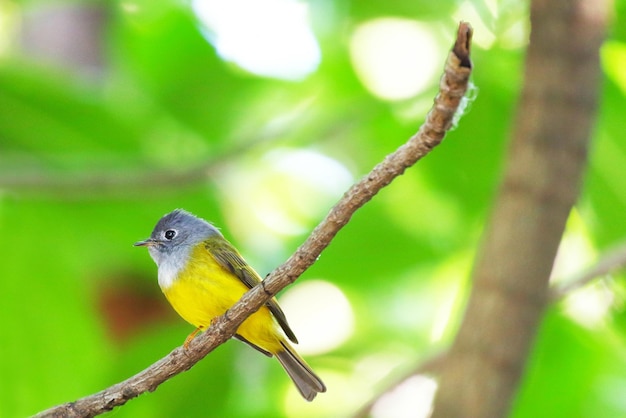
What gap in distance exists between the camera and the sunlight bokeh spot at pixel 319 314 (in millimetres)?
3525

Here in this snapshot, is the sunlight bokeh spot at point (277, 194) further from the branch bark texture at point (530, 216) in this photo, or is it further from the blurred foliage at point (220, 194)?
the branch bark texture at point (530, 216)

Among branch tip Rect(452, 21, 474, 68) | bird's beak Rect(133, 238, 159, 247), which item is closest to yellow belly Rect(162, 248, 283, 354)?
bird's beak Rect(133, 238, 159, 247)

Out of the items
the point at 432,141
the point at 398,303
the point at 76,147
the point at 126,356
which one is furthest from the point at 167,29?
the point at 432,141

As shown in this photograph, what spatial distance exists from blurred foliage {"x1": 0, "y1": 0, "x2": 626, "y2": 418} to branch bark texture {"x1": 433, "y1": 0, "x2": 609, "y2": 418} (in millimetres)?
864

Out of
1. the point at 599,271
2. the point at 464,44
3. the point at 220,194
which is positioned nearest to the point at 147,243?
the point at 220,194

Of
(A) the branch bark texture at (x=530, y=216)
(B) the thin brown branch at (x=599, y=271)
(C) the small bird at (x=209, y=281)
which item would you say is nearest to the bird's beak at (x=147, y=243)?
(C) the small bird at (x=209, y=281)

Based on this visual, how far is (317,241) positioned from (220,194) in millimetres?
2070

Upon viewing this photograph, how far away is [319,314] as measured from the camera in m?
3.74

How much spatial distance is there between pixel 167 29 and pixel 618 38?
65.7 inches

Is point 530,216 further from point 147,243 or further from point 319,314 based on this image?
point 319,314

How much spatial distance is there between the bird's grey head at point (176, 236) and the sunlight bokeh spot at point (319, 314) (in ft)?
2.90

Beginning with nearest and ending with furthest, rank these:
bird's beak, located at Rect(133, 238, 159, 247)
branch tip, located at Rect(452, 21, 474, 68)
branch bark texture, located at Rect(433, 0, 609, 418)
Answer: branch tip, located at Rect(452, 21, 474, 68), branch bark texture, located at Rect(433, 0, 609, 418), bird's beak, located at Rect(133, 238, 159, 247)

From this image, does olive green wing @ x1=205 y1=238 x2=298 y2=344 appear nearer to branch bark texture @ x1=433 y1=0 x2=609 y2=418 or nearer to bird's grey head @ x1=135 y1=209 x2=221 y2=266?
bird's grey head @ x1=135 y1=209 x2=221 y2=266

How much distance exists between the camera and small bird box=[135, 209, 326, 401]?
7.60 feet
